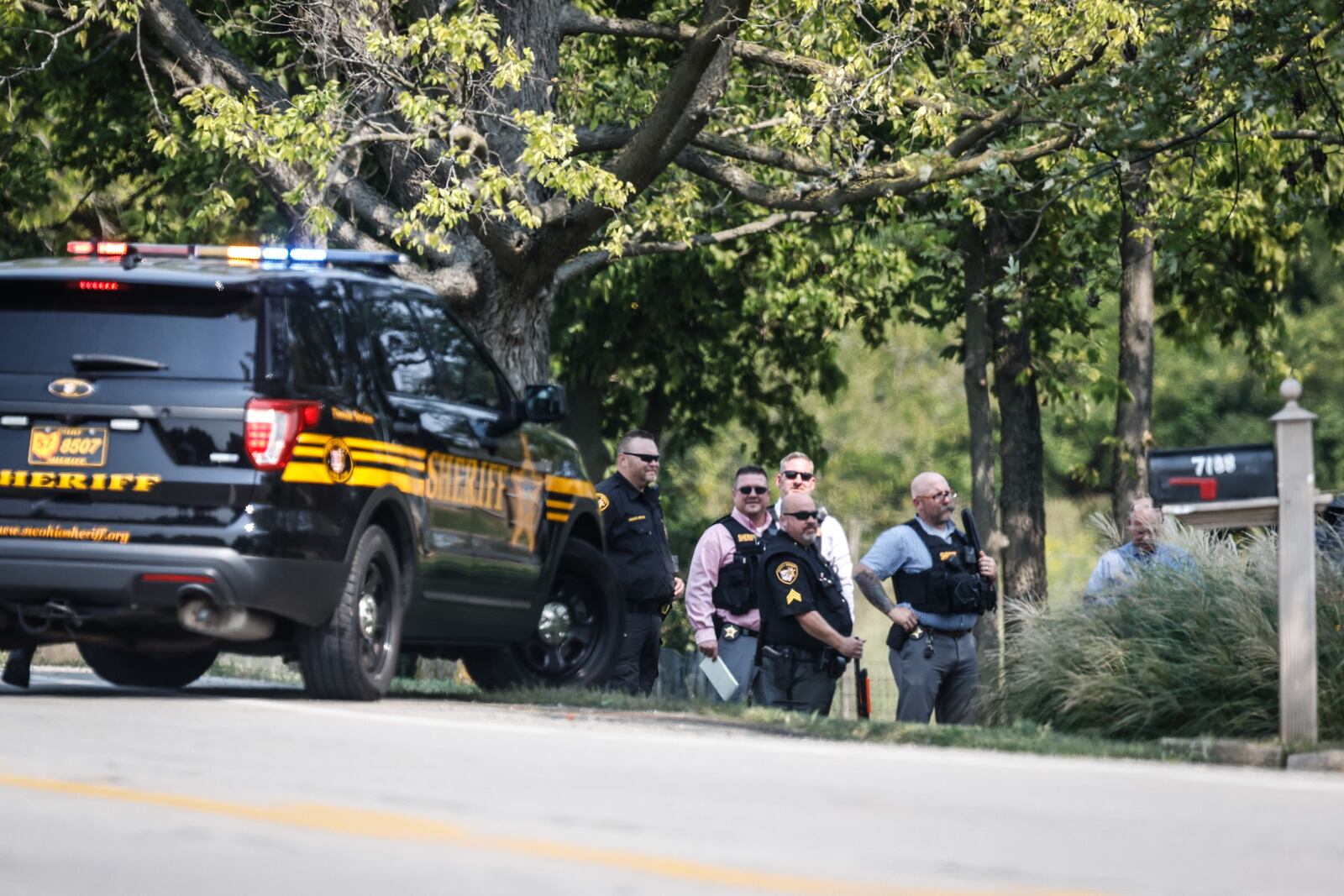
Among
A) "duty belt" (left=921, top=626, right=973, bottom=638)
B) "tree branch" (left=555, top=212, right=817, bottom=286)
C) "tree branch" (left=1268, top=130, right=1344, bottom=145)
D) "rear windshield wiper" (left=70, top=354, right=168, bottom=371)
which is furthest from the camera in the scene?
"tree branch" (left=555, top=212, right=817, bottom=286)

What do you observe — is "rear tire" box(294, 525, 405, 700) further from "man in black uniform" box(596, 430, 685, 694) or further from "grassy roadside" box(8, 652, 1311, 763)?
"man in black uniform" box(596, 430, 685, 694)

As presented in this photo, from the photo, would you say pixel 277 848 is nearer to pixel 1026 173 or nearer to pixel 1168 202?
pixel 1168 202

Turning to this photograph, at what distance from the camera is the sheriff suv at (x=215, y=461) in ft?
31.4

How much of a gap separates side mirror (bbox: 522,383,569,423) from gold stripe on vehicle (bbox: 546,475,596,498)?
2.01 ft

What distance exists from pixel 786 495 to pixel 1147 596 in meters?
2.45

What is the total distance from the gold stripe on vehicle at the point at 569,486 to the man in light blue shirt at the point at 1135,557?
2.69 meters

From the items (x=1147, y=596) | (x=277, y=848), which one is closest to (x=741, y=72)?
(x=1147, y=596)

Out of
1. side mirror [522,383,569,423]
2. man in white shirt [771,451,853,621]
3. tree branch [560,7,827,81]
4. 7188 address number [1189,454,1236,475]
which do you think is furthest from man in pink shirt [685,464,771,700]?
tree branch [560,7,827,81]

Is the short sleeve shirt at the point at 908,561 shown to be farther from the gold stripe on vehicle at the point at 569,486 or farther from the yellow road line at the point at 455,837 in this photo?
the yellow road line at the point at 455,837

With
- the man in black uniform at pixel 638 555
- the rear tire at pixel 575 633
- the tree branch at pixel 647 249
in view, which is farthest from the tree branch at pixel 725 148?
the rear tire at pixel 575 633

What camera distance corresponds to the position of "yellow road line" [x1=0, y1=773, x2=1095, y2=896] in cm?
518

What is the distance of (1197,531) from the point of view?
40.8 feet

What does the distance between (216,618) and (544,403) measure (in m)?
2.41

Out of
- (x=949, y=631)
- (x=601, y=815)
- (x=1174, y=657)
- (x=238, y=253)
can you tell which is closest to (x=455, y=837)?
(x=601, y=815)
